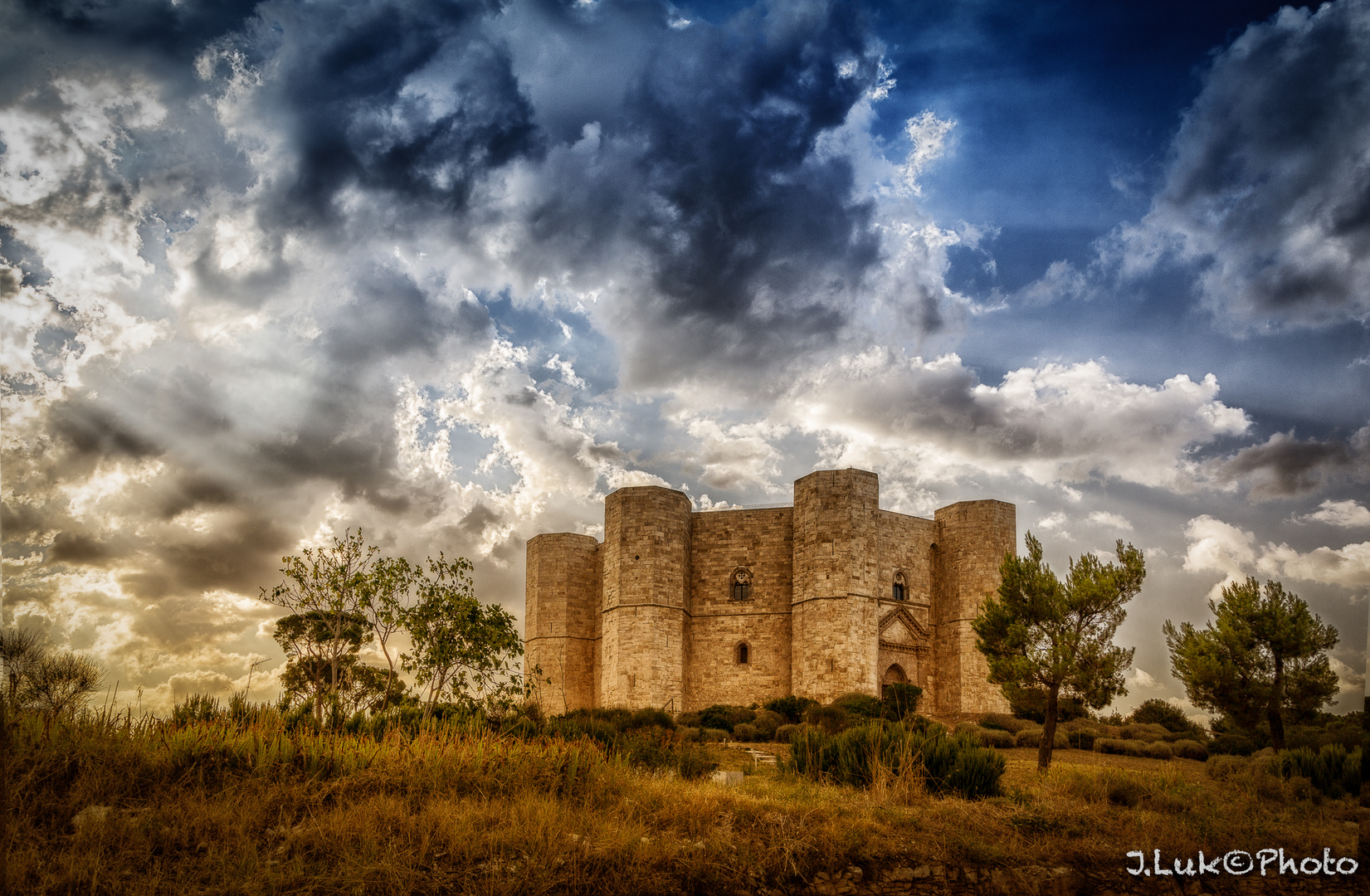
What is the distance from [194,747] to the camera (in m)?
7.07

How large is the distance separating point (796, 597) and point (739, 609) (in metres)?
2.27

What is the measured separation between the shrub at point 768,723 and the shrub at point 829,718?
107cm

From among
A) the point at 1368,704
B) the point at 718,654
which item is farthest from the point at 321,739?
the point at 718,654

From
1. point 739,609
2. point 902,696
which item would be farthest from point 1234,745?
point 739,609

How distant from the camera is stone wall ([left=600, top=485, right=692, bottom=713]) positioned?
26.7 meters

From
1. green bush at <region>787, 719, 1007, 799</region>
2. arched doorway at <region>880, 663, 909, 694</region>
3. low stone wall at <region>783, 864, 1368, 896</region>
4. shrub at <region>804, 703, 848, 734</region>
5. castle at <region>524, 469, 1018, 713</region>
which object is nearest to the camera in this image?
low stone wall at <region>783, 864, 1368, 896</region>

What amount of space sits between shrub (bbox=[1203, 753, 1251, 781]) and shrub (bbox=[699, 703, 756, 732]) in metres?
10.6

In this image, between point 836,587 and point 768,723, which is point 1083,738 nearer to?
point 768,723

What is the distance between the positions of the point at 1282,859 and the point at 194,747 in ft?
32.0

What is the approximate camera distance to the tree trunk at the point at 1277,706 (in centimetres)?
1493

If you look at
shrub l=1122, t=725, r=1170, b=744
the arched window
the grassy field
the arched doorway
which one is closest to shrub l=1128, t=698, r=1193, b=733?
shrub l=1122, t=725, r=1170, b=744

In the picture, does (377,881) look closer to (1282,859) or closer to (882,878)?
(882,878)

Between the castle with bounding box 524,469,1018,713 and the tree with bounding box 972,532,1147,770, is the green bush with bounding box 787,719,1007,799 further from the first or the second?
the castle with bounding box 524,469,1018,713

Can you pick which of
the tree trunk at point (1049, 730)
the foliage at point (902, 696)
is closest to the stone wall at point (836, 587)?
the foliage at point (902, 696)
